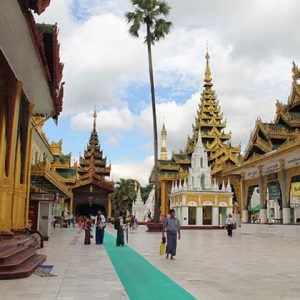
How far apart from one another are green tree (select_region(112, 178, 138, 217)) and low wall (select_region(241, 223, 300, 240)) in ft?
142

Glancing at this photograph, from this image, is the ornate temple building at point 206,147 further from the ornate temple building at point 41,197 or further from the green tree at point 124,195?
the ornate temple building at point 41,197

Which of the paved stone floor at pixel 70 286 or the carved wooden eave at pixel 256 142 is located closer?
the paved stone floor at pixel 70 286

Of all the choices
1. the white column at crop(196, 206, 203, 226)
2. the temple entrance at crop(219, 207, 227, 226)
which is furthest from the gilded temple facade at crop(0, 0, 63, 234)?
the temple entrance at crop(219, 207, 227, 226)

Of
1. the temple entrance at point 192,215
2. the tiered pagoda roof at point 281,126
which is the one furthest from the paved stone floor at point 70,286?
the temple entrance at point 192,215

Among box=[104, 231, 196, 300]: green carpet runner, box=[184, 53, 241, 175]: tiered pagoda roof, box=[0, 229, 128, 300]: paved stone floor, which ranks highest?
box=[184, 53, 241, 175]: tiered pagoda roof

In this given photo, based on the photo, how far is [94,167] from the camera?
198ft

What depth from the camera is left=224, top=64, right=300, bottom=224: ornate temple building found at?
25.2 meters

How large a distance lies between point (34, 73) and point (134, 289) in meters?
7.02

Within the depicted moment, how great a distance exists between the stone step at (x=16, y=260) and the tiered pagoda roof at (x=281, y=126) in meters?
21.2

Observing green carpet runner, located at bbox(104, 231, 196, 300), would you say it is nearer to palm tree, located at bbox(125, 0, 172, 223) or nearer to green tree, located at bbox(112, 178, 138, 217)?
palm tree, located at bbox(125, 0, 172, 223)

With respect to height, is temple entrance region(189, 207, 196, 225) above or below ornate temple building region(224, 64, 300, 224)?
below

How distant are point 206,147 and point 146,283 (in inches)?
1825

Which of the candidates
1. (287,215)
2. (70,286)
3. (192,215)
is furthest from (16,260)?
(192,215)

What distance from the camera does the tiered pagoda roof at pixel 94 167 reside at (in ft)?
181
